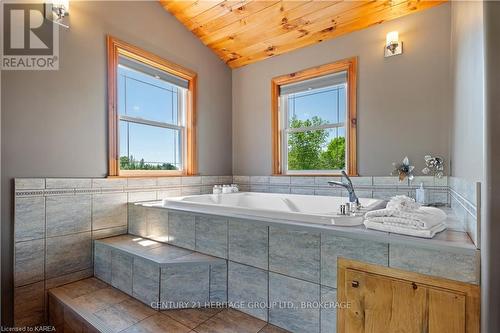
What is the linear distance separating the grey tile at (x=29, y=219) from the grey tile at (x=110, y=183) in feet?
1.19

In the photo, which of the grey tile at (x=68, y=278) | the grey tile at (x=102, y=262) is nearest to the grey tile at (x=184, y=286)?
the grey tile at (x=102, y=262)

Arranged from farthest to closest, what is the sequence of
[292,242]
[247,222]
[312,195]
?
[312,195]
[247,222]
[292,242]

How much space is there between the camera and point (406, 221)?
1.11m

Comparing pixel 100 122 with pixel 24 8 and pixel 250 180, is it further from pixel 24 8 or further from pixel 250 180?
pixel 250 180

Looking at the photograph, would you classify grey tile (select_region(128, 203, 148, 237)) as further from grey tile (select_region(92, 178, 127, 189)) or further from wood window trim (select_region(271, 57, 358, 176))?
wood window trim (select_region(271, 57, 358, 176))

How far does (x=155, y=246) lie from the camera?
5.99 feet

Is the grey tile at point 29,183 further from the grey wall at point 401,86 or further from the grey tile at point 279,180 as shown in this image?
the grey wall at point 401,86

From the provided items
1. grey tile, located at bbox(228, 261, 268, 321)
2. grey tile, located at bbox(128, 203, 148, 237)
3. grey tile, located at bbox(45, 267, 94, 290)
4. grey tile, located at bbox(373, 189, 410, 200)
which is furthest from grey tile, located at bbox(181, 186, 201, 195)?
grey tile, located at bbox(373, 189, 410, 200)

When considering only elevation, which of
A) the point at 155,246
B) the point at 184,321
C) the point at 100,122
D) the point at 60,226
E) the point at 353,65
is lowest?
the point at 184,321

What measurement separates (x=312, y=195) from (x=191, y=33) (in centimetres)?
234

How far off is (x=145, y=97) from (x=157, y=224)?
1.35 meters

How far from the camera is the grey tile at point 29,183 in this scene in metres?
1.65

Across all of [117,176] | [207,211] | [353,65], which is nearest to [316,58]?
[353,65]

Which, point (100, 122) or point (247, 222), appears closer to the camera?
point (247, 222)
